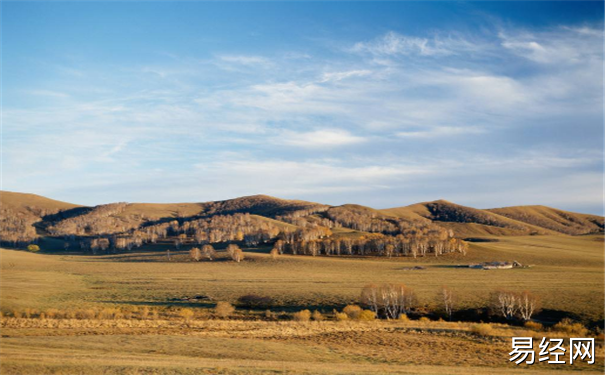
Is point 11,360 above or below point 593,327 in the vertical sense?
above

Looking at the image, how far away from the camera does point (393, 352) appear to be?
32375 mm

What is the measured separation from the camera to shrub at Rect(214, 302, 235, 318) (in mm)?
54831

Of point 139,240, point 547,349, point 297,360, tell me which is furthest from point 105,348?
point 139,240

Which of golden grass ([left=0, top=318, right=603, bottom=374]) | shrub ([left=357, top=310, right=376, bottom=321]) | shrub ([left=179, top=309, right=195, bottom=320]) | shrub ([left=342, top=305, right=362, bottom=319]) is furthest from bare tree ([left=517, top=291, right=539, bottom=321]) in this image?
shrub ([left=179, top=309, right=195, bottom=320])

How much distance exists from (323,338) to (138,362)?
60.5 feet

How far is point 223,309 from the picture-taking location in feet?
186

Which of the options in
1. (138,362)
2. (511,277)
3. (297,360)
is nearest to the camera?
(138,362)

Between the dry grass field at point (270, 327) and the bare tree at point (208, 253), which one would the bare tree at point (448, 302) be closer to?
the dry grass field at point (270, 327)

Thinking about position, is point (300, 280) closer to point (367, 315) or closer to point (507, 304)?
point (367, 315)

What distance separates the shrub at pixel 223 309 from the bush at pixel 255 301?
3.78m

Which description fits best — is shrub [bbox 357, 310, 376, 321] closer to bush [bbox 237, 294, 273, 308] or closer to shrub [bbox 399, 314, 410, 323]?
shrub [bbox 399, 314, 410, 323]

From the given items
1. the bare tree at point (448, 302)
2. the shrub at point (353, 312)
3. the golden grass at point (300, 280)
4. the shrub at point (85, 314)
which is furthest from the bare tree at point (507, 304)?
the shrub at point (85, 314)

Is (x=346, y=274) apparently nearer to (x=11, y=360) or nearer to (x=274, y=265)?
(x=274, y=265)

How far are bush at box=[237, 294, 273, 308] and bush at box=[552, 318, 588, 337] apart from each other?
3610 centimetres
